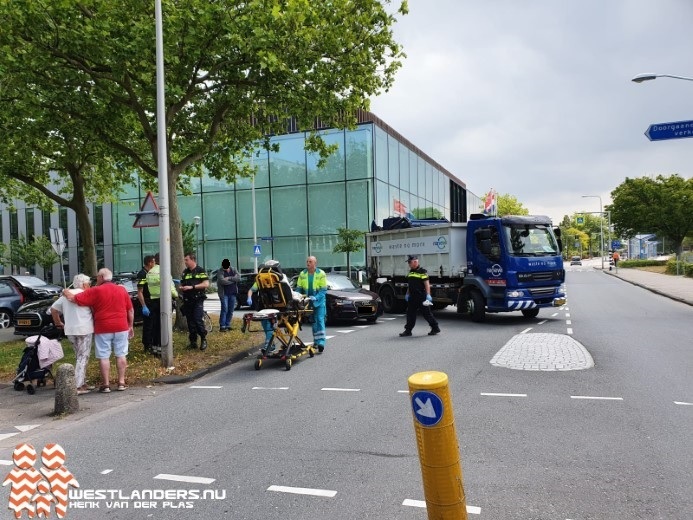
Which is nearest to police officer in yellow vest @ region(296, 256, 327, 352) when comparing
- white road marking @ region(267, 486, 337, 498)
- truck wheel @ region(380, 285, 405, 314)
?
white road marking @ region(267, 486, 337, 498)

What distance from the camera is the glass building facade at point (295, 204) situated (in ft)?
105

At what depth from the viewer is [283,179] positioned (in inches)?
1352

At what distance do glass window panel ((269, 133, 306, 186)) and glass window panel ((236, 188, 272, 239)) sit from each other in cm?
128

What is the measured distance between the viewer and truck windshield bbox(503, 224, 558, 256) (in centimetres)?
1333

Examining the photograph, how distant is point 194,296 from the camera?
10062 mm

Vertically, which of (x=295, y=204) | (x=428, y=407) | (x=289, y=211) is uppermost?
(x=295, y=204)

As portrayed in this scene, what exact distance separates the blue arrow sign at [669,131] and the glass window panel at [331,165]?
20.0 meters

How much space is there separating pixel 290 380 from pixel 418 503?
4426mm

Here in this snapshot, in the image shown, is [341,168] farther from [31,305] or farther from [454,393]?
[454,393]

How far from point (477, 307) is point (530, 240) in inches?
86.0

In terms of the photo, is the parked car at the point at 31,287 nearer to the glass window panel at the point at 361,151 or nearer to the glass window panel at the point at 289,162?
the glass window panel at the point at 289,162

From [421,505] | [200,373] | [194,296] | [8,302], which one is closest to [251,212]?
[8,302]

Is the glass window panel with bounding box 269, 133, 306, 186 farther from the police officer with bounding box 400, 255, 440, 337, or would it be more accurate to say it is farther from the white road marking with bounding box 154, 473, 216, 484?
the white road marking with bounding box 154, 473, 216, 484

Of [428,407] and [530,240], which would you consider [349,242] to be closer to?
[530,240]
